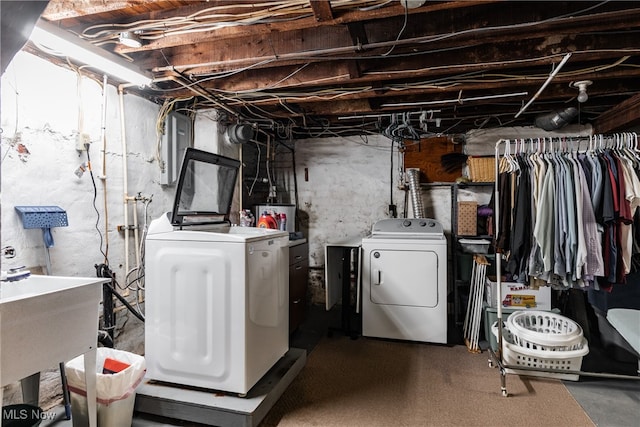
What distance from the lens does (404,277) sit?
10.9 feet

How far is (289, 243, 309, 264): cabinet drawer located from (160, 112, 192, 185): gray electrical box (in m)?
1.29

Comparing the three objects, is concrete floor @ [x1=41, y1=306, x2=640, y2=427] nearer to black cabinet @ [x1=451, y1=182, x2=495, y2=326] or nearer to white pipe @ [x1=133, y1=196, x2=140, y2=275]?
black cabinet @ [x1=451, y1=182, x2=495, y2=326]

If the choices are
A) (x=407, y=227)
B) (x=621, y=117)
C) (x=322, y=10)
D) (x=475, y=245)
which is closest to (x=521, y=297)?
(x=475, y=245)

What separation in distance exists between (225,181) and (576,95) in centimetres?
299

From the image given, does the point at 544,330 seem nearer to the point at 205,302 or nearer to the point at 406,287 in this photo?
the point at 406,287

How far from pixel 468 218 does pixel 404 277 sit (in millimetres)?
968

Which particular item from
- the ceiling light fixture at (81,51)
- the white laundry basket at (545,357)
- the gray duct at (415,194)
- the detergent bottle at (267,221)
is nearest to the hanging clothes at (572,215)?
the white laundry basket at (545,357)

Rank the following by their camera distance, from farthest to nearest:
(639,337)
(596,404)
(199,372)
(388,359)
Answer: (388,359)
(596,404)
(199,372)
(639,337)

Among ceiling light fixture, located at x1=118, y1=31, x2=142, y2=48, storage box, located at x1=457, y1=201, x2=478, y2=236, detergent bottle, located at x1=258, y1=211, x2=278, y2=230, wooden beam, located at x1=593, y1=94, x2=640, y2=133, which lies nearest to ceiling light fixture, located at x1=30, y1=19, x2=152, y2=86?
ceiling light fixture, located at x1=118, y1=31, x2=142, y2=48

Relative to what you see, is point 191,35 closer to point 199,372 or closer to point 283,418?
point 199,372

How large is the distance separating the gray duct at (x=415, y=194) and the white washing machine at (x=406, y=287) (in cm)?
53

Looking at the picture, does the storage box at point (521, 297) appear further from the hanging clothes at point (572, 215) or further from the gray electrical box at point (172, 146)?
the gray electrical box at point (172, 146)

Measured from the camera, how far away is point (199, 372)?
6.93 feet

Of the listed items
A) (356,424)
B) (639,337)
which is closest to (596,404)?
(639,337)
